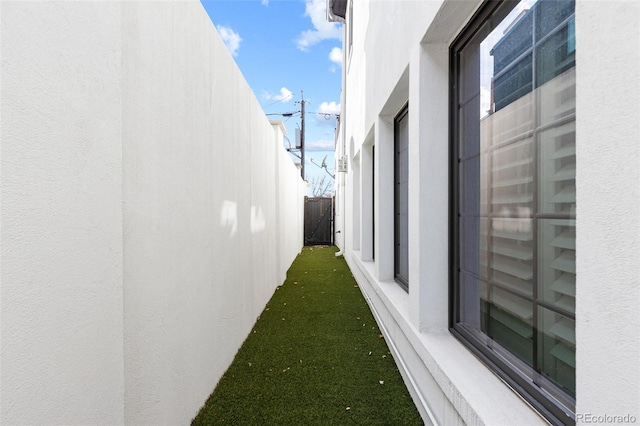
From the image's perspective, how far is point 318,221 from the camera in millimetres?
13328

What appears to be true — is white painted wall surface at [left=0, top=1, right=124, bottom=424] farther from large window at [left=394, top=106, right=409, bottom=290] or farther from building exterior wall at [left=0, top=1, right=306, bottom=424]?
large window at [left=394, top=106, right=409, bottom=290]

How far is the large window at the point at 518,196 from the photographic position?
43.6 inches

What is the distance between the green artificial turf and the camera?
197 cm

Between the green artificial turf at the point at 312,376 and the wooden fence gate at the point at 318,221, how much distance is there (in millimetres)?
9060

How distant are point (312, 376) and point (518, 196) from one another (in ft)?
6.69

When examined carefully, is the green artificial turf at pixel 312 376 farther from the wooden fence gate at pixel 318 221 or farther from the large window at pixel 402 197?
the wooden fence gate at pixel 318 221

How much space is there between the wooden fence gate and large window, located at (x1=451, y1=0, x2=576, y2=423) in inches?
449

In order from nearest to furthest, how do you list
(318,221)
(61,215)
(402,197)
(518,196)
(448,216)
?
1. (61,215)
2. (518,196)
3. (448,216)
4. (402,197)
5. (318,221)

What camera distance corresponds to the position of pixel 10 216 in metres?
0.77
